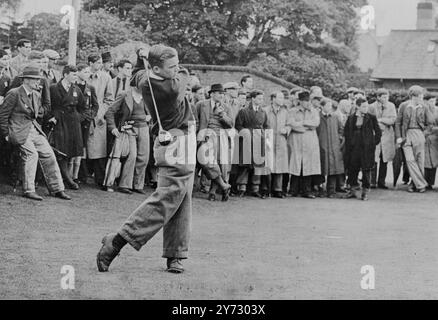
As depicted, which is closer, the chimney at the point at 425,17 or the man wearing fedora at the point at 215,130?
the man wearing fedora at the point at 215,130

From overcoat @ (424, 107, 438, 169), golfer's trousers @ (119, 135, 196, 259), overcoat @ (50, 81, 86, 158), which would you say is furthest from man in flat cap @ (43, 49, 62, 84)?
overcoat @ (424, 107, 438, 169)

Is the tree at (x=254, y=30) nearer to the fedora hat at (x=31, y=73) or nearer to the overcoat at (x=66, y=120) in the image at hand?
the overcoat at (x=66, y=120)

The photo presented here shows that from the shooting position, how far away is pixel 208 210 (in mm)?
13289

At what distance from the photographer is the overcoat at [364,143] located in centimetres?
1591

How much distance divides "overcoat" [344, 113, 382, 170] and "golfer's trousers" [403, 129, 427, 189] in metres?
1.30

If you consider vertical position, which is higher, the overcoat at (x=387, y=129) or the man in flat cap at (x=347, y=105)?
the man in flat cap at (x=347, y=105)

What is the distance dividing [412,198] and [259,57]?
833 inches

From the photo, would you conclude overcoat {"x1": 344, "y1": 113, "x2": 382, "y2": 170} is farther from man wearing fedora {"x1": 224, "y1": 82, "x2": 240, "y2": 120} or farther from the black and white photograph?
man wearing fedora {"x1": 224, "y1": 82, "x2": 240, "y2": 120}

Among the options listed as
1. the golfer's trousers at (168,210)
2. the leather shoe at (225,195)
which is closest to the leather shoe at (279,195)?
the leather shoe at (225,195)

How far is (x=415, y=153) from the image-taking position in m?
17.3

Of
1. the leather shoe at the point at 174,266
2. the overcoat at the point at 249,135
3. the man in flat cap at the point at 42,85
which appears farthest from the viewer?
the overcoat at the point at 249,135

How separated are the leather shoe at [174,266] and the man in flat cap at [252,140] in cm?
743

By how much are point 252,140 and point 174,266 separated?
25.3ft

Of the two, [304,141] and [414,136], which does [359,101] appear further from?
[414,136]
